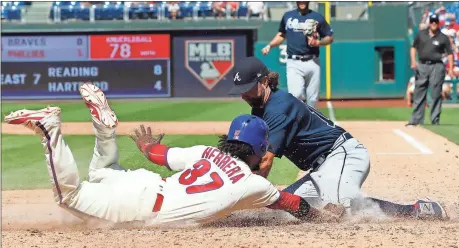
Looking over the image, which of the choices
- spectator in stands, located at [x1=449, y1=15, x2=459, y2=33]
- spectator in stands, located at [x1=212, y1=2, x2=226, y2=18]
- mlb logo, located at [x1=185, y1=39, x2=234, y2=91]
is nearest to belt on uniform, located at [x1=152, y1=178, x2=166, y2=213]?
spectator in stands, located at [x1=449, y1=15, x2=459, y2=33]

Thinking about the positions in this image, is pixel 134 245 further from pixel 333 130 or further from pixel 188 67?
pixel 188 67

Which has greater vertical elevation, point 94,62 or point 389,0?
point 389,0

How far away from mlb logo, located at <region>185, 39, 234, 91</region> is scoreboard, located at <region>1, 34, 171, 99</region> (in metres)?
0.76

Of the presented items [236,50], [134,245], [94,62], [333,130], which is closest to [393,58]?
[236,50]

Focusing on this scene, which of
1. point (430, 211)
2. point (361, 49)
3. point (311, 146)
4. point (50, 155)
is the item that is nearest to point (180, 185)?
point (50, 155)

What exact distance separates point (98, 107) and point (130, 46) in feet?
69.4

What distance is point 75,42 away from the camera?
26.5m

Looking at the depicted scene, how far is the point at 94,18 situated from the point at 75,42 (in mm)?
1021

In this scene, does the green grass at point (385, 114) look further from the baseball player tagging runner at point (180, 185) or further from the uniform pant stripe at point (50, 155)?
the uniform pant stripe at point (50, 155)

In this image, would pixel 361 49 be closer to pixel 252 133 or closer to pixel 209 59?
pixel 209 59

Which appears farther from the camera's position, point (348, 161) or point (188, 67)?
point (188, 67)

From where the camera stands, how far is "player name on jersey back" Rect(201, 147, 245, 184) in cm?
504

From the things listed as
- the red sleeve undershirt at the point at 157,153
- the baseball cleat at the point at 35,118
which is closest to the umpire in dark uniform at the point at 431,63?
the red sleeve undershirt at the point at 157,153

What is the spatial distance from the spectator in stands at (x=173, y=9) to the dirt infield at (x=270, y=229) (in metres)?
18.0
